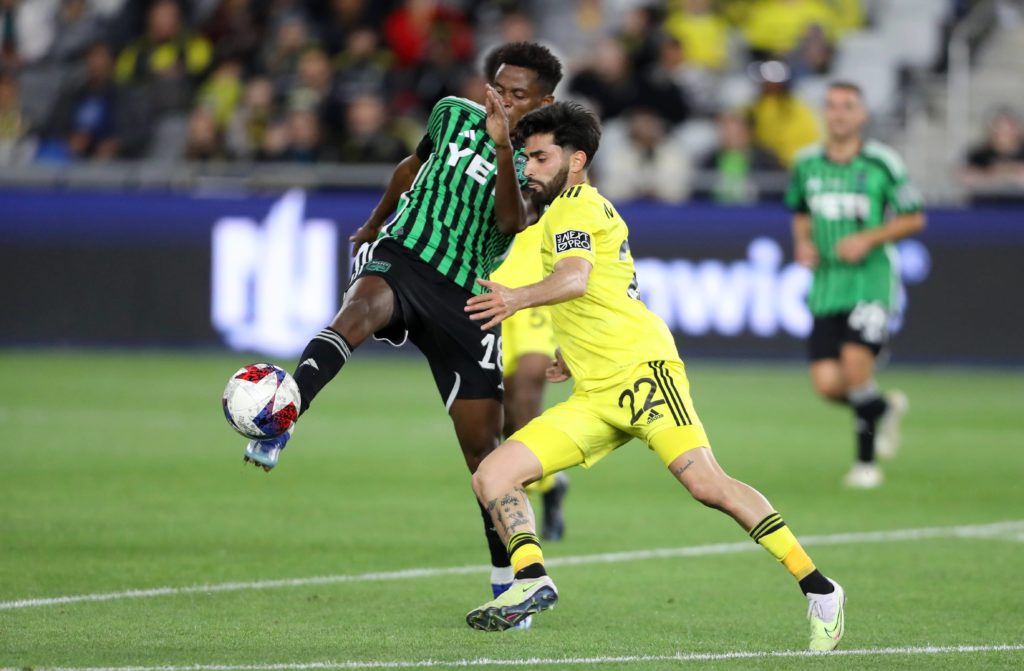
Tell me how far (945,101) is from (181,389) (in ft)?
32.4

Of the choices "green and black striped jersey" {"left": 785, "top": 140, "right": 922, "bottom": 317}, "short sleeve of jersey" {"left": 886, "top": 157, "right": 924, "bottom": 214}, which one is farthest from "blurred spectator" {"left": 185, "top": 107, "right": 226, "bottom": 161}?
"short sleeve of jersey" {"left": 886, "top": 157, "right": 924, "bottom": 214}

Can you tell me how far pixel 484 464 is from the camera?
6.34 m

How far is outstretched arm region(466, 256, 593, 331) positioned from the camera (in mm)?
6008

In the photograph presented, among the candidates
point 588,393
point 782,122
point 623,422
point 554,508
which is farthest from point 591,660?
point 782,122

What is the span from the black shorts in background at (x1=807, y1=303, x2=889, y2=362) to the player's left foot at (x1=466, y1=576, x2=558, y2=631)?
5.98m

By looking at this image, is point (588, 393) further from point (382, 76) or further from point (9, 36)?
point (9, 36)

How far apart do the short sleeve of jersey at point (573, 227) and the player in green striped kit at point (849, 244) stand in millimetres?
5539

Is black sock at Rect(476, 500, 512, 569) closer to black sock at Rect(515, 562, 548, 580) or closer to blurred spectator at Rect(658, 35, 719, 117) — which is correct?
black sock at Rect(515, 562, 548, 580)

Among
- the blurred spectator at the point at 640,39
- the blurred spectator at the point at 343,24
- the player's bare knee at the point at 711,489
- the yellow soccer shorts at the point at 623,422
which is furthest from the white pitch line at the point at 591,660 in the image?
the blurred spectator at the point at 343,24

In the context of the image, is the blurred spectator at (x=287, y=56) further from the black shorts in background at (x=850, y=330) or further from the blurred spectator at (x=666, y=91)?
the black shorts in background at (x=850, y=330)

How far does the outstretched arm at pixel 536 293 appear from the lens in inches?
237

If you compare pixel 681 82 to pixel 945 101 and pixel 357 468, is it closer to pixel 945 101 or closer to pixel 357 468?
pixel 945 101

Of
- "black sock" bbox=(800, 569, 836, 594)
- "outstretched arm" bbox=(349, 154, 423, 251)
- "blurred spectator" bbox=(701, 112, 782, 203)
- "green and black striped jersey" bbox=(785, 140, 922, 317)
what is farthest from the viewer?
A: "blurred spectator" bbox=(701, 112, 782, 203)

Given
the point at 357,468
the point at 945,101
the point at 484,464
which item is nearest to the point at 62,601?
the point at 484,464
